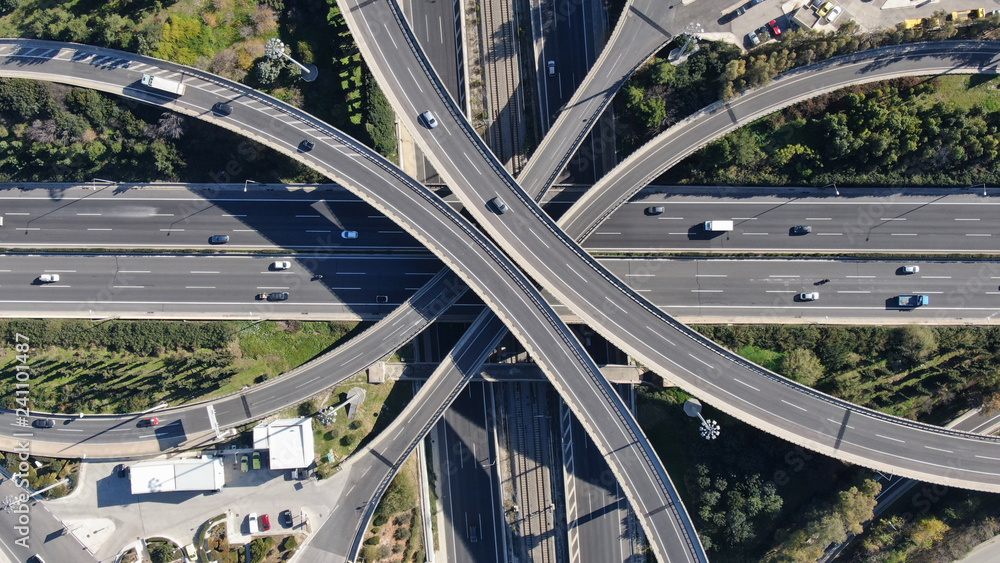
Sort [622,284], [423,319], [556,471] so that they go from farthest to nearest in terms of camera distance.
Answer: [556,471], [423,319], [622,284]

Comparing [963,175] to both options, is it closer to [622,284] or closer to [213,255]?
[622,284]

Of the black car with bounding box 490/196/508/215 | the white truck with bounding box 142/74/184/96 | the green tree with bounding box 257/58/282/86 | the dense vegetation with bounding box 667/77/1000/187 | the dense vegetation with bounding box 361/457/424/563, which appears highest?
the green tree with bounding box 257/58/282/86

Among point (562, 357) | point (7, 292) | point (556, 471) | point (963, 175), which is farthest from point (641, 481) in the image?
point (7, 292)

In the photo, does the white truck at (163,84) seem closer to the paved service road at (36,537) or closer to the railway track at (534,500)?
the paved service road at (36,537)

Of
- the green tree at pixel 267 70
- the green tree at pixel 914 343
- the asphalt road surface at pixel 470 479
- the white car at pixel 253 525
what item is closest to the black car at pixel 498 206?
the asphalt road surface at pixel 470 479

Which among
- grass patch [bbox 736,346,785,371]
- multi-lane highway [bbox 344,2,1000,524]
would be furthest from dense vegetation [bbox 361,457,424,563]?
grass patch [bbox 736,346,785,371]

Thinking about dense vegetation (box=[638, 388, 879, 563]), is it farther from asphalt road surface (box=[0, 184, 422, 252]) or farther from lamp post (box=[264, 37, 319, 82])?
lamp post (box=[264, 37, 319, 82])
